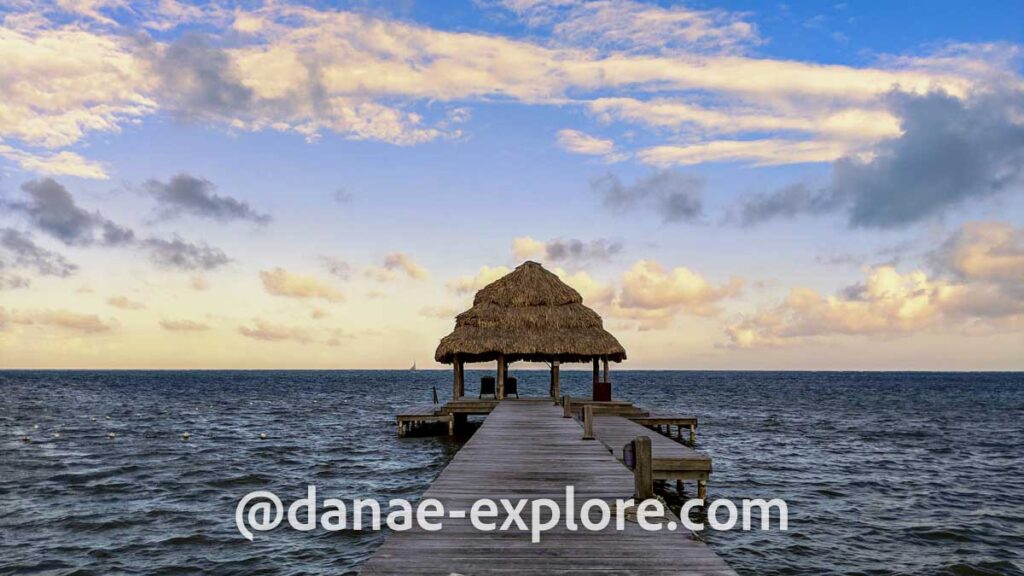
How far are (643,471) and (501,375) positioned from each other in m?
→ 21.2

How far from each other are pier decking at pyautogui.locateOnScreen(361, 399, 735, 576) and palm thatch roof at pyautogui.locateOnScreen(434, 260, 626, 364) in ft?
52.9

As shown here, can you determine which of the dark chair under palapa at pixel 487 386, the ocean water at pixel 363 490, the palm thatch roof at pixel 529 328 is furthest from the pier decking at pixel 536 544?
the dark chair under palapa at pixel 487 386

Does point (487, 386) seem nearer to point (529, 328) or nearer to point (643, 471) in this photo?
point (529, 328)

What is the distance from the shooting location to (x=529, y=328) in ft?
97.1

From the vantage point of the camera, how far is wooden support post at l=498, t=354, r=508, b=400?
98.6 feet

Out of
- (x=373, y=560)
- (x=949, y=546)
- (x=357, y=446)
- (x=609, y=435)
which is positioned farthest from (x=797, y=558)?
(x=357, y=446)

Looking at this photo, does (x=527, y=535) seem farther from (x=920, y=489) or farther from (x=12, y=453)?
(x=12, y=453)

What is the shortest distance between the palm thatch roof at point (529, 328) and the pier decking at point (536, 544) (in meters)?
16.1

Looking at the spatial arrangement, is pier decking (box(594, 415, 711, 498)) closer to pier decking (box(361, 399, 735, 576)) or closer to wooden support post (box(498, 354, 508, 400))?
pier decking (box(361, 399, 735, 576))

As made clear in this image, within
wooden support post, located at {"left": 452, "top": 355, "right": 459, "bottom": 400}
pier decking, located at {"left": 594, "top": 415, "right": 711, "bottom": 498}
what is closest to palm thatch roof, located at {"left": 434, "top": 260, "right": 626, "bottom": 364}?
wooden support post, located at {"left": 452, "top": 355, "right": 459, "bottom": 400}

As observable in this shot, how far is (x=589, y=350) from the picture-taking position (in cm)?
2916

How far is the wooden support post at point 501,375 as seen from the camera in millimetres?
30047

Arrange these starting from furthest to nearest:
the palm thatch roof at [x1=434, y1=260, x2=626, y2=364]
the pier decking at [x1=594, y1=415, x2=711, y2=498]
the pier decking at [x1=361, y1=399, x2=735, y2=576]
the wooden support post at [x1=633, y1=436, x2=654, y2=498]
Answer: the palm thatch roof at [x1=434, y1=260, x2=626, y2=364] < the pier decking at [x1=594, y1=415, x2=711, y2=498] < the wooden support post at [x1=633, y1=436, x2=654, y2=498] < the pier decking at [x1=361, y1=399, x2=735, y2=576]

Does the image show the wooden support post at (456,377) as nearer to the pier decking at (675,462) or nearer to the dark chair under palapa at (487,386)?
the dark chair under palapa at (487,386)
